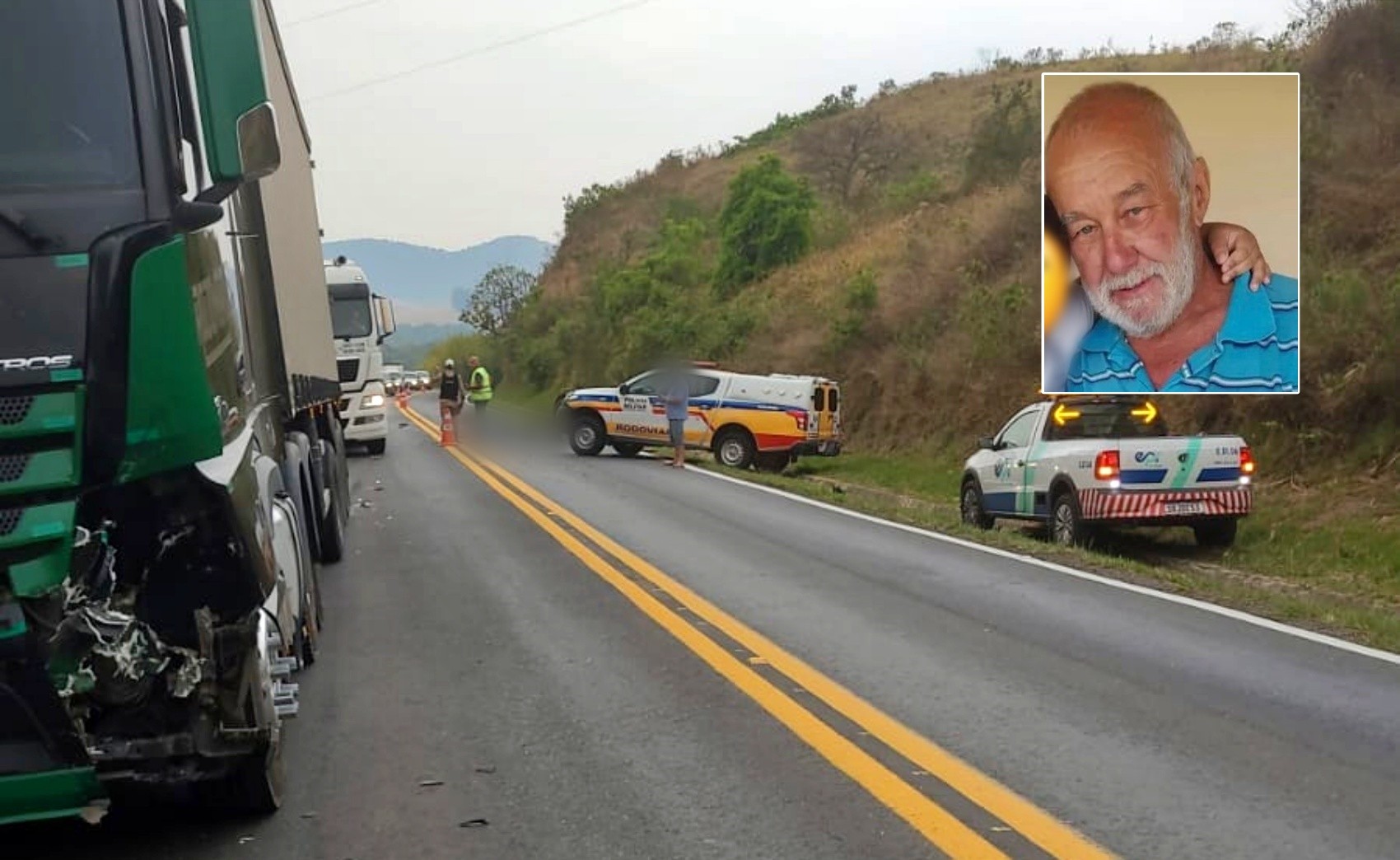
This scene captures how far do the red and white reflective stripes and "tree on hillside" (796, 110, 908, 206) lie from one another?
50127 millimetres

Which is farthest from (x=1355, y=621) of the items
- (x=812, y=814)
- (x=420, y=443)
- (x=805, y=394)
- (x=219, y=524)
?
(x=420, y=443)

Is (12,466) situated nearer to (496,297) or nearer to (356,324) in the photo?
(356,324)

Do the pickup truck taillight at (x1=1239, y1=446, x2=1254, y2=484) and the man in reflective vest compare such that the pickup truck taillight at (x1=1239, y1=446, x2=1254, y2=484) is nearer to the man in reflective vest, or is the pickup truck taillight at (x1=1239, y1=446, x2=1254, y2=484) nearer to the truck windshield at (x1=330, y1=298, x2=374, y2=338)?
the truck windshield at (x1=330, y1=298, x2=374, y2=338)

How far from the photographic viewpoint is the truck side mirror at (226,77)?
4398mm

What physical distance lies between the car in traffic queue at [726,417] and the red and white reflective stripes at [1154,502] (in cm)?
1117

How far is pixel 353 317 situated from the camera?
76.0 feet

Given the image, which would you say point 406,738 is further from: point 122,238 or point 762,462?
point 762,462

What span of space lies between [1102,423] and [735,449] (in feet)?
35.9

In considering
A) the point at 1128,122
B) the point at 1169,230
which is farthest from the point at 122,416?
the point at 1128,122

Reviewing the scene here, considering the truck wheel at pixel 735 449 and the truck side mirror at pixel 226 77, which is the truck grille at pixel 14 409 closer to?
the truck side mirror at pixel 226 77

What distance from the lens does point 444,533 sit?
14.4m

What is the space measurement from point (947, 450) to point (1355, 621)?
1645 centimetres

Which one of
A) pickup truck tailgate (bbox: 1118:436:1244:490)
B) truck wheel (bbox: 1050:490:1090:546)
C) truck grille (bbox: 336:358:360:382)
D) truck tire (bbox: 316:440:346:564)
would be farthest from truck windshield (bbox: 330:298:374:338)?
pickup truck tailgate (bbox: 1118:436:1244:490)

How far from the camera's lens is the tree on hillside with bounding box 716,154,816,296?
45156mm
